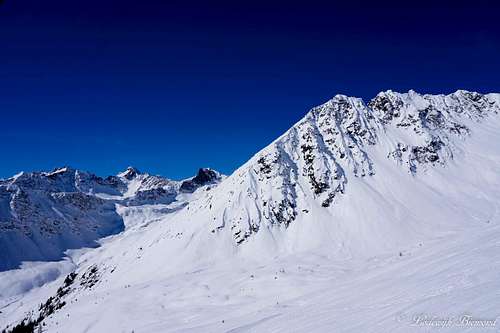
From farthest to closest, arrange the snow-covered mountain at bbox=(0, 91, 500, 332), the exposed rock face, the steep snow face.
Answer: the exposed rock face, the steep snow face, the snow-covered mountain at bbox=(0, 91, 500, 332)

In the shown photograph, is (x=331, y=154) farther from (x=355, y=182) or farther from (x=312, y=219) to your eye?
(x=312, y=219)

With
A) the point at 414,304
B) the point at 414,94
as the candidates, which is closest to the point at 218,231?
the point at 414,304

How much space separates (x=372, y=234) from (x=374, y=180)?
14.0 metres

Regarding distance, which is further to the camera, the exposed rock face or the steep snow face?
the exposed rock face

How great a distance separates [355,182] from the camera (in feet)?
209

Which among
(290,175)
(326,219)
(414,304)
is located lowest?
(414,304)

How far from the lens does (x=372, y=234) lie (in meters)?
53.2

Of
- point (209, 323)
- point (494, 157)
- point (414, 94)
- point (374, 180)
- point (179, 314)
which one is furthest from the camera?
point (414, 94)

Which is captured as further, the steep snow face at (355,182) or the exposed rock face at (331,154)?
the exposed rock face at (331,154)

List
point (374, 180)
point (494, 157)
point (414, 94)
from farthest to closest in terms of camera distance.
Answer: point (414, 94) → point (494, 157) → point (374, 180)

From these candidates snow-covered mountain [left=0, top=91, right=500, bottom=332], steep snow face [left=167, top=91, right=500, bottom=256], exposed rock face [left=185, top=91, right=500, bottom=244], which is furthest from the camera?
exposed rock face [left=185, top=91, right=500, bottom=244]

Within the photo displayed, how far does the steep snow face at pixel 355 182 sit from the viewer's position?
55.3 meters

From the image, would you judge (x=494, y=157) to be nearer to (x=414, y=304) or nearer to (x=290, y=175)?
(x=290, y=175)

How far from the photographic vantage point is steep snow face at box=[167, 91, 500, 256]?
55.3m
